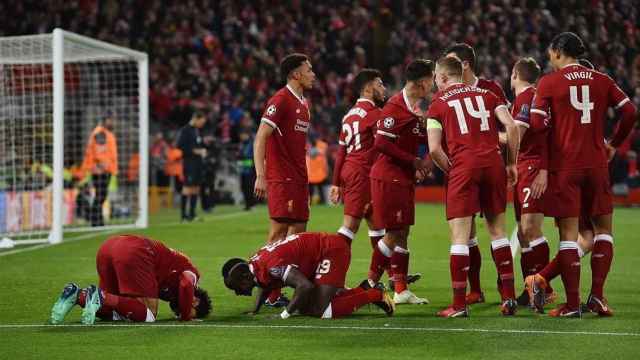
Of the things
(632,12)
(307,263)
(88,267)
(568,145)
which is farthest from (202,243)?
(632,12)

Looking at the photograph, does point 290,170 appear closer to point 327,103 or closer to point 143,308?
point 143,308

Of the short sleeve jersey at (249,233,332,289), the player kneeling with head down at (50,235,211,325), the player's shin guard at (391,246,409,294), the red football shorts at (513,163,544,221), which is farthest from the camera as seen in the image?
the player's shin guard at (391,246,409,294)

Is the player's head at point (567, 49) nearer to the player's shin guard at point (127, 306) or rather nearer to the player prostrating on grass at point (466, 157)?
the player prostrating on grass at point (466, 157)

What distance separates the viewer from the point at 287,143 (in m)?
9.91

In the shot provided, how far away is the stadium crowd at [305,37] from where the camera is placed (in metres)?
30.5

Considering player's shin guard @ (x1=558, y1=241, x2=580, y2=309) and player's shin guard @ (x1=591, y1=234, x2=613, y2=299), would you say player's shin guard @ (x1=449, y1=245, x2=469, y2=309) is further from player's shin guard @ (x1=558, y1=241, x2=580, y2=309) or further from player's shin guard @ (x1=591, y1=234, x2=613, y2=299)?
player's shin guard @ (x1=591, y1=234, x2=613, y2=299)

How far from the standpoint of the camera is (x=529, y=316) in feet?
28.1

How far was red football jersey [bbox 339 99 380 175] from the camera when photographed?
10.6m

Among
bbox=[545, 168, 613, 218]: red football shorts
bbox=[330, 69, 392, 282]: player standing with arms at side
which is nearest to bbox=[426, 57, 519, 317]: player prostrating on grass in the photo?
bbox=[545, 168, 613, 218]: red football shorts

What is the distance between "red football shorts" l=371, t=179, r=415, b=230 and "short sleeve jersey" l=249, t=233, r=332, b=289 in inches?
46.1

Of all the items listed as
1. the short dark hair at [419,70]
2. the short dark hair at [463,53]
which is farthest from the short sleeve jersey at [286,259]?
the short dark hair at [463,53]

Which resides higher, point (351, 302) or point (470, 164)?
point (470, 164)

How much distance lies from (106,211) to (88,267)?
29.1 ft

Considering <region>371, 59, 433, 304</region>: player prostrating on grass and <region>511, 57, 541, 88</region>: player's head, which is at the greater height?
<region>511, 57, 541, 88</region>: player's head
